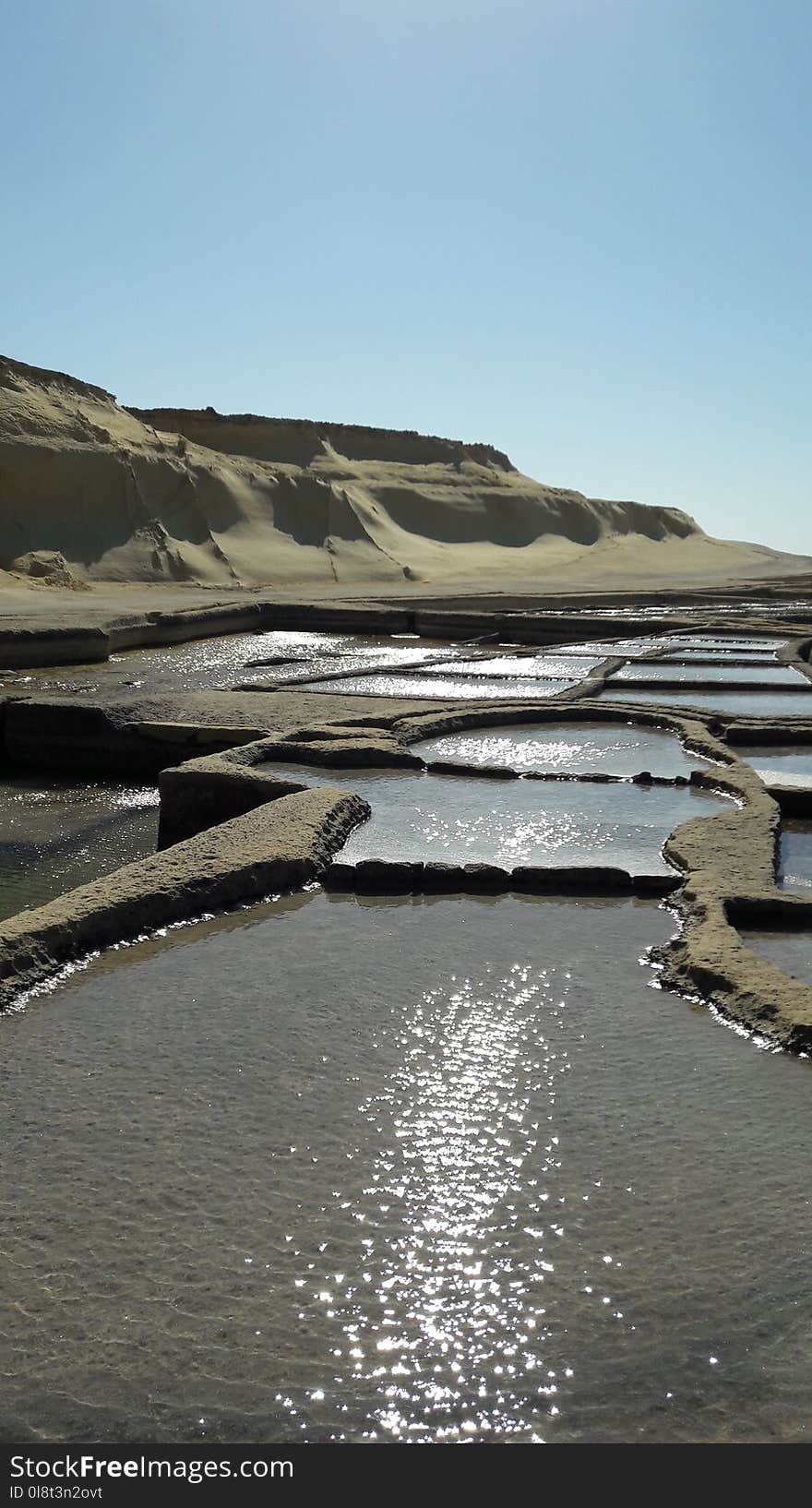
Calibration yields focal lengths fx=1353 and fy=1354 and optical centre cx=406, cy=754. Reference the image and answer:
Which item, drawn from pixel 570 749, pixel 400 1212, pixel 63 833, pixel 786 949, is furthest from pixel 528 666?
pixel 400 1212

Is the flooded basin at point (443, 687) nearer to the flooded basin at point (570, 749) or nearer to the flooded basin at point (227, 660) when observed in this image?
the flooded basin at point (227, 660)

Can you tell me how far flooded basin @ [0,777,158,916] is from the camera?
5621 mm

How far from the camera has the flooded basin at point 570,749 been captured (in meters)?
5.95

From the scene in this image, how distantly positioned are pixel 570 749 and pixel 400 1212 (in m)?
4.36

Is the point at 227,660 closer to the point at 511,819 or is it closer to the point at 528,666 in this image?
the point at 528,666

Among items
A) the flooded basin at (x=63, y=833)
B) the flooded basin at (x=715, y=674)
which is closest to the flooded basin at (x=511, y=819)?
the flooded basin at (x=63, y=833)

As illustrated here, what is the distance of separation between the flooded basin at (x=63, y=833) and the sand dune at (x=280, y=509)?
12.9m

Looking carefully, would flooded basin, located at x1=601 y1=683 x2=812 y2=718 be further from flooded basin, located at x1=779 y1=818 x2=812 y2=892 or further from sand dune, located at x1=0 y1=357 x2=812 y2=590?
sand dune, located at x1=0 y1=357 x2=812 y2=590

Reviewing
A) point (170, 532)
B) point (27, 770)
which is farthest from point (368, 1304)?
point (170, 532)

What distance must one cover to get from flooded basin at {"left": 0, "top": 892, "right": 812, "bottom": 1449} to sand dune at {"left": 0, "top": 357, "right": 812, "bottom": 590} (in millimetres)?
17747

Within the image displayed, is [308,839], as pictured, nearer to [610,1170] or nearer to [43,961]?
[43,961]

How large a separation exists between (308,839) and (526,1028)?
1.48 metres

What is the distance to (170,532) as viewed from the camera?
82.3 feet

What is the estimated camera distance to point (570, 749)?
6430 mm
